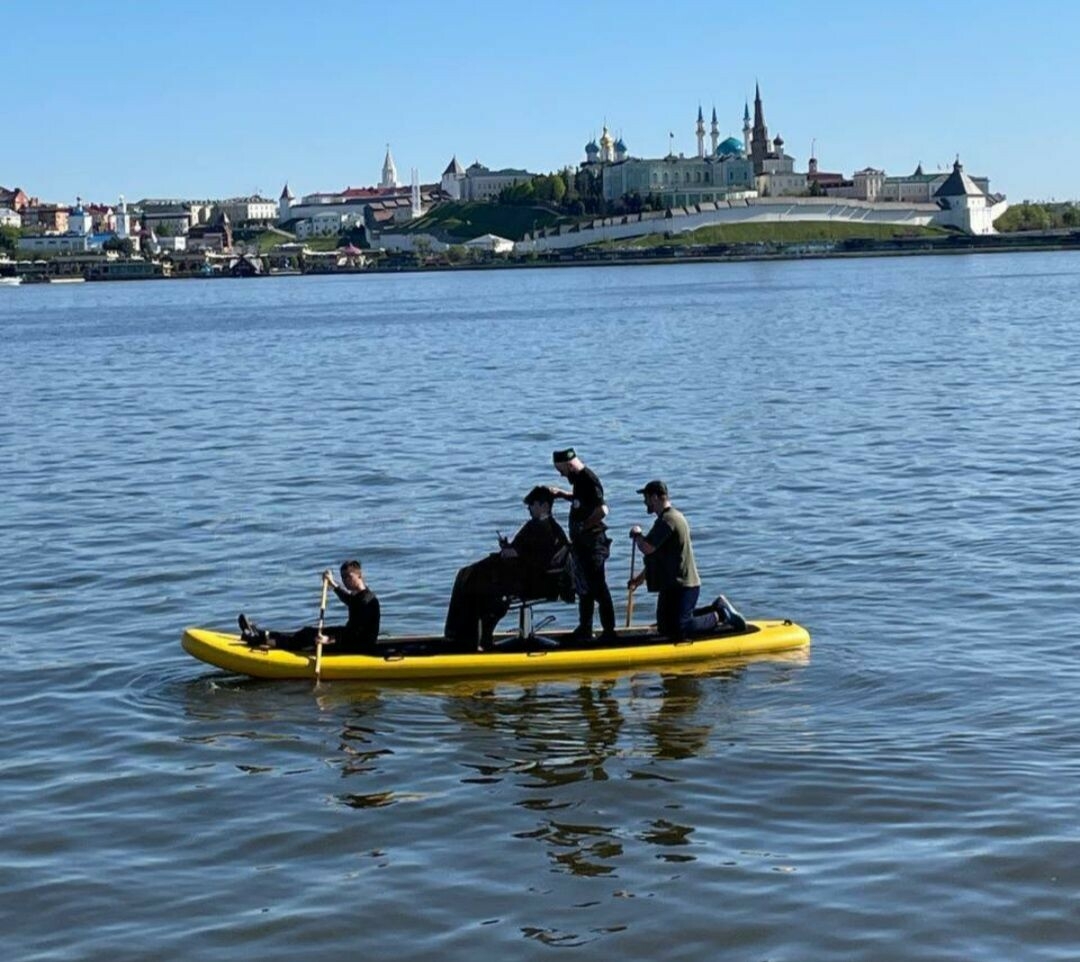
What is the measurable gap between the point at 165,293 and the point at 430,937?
189 meters

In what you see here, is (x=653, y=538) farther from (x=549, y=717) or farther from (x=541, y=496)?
(x=549, y=717)

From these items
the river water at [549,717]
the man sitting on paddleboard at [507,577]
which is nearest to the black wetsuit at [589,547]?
the man sitting on paddleboard at [507,577]

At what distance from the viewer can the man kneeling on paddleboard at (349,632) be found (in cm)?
1653

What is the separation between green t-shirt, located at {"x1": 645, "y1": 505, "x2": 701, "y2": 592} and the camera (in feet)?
54.5

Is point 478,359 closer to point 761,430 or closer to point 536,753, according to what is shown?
point 761,430

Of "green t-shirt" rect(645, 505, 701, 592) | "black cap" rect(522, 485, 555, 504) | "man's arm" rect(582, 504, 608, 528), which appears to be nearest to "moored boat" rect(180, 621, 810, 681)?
"green t-shirt" rect(645, 505, 701, 592)

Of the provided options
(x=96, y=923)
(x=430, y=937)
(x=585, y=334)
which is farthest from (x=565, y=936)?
(x=585, y=334)

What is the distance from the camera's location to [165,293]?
637 feet

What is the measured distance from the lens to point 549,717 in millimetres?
15320

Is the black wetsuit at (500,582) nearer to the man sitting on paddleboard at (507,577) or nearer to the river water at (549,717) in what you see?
the man sitting on paddleboard at (507,577)

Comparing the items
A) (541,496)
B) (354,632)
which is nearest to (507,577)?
(541,496)

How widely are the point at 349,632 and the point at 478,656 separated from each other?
4.14ft

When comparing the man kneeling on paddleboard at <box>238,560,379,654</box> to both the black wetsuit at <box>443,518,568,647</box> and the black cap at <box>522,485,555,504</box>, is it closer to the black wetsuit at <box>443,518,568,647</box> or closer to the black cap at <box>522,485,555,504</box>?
the black wetsuit at <box>443,518,568,647</box>

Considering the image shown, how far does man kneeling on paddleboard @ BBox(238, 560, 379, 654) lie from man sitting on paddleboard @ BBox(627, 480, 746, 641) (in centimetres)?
252
